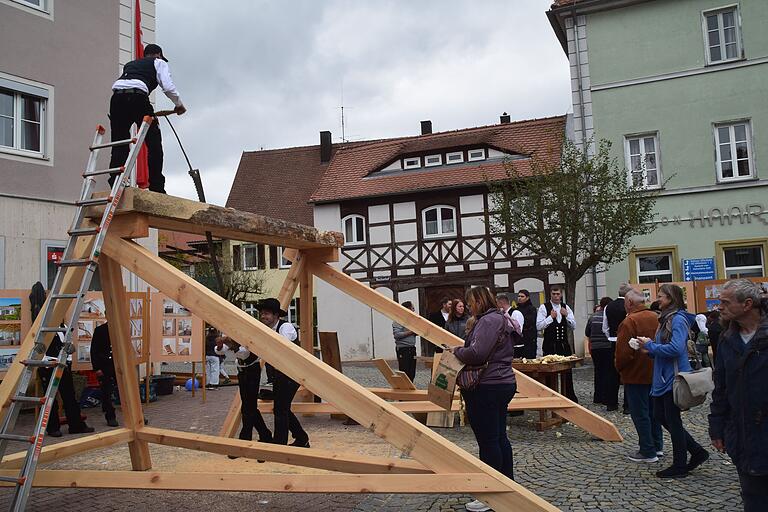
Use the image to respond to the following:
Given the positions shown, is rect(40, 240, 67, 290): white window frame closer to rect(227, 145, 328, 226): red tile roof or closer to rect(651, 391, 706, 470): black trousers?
rect(651, 391, 706, 470): black trousers

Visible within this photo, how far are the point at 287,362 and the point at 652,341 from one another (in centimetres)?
344

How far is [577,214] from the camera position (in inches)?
618

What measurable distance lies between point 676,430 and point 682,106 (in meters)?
15.0

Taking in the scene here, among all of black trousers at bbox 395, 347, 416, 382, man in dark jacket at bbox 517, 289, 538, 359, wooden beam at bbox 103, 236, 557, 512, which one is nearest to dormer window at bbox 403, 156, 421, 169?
black trousers at bbox 395, 347, 416, 382

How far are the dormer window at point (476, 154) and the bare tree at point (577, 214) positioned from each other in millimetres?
8262

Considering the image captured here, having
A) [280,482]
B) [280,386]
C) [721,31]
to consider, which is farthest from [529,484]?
[721,31]

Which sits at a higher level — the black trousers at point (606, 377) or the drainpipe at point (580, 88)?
the drainpipe at point (580, 88)

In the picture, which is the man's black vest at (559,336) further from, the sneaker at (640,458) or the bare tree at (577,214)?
Result: the bare tree at (577,214)

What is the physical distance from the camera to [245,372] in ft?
22.0

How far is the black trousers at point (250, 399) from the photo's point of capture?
6.72 metres

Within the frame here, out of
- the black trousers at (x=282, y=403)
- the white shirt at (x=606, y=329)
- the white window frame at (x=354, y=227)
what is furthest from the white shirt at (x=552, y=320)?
the white window frame at (x=354, y=227)

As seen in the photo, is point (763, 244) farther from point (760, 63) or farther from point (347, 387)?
point (347, 387)

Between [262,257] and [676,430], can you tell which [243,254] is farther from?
[676,430]

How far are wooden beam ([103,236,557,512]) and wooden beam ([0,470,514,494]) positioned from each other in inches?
2.3
